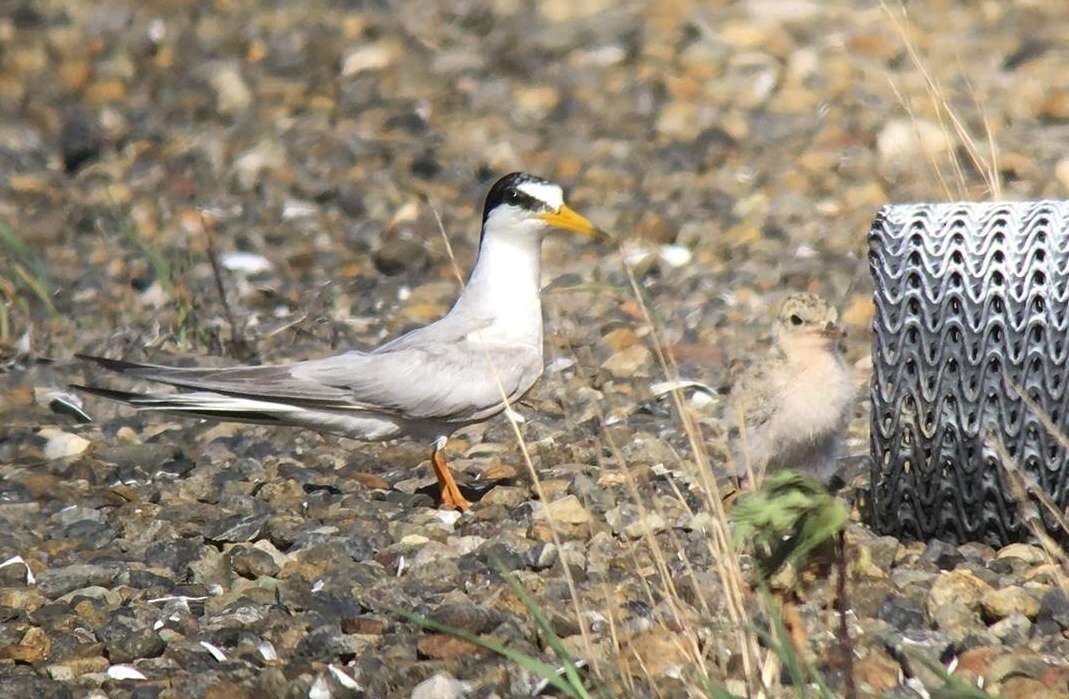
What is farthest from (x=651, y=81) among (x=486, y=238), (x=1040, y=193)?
(x=486, y=238)

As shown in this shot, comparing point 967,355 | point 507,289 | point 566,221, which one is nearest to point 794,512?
point 967,355

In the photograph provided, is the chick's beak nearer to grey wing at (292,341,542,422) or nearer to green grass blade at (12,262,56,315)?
grey wing at (292,341,542,422)

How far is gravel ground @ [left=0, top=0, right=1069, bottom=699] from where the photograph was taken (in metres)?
4.13

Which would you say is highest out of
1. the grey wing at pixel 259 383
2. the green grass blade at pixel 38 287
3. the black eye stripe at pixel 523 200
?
the black eye stripe at pixel 523 200

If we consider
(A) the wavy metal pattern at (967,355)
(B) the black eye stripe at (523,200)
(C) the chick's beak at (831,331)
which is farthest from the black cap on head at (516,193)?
(A) the wavy metal pattern at (967,355)

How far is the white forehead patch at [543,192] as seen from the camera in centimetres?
561

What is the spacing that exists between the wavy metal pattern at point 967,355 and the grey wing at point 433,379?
1176 millimetres

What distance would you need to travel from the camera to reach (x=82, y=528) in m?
5.12

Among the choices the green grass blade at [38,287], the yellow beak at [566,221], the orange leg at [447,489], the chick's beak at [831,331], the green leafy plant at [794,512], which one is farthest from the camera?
the green grass blade at [38,287]

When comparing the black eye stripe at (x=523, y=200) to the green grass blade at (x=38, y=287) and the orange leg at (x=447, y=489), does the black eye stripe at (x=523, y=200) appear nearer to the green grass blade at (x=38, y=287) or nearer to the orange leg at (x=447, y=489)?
the orange leg at (x=447, y=489)

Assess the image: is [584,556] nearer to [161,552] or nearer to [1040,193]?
[161,552]

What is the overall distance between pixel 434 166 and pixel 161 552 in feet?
14.9

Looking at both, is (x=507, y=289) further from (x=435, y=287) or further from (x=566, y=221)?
(x=435, y=287)

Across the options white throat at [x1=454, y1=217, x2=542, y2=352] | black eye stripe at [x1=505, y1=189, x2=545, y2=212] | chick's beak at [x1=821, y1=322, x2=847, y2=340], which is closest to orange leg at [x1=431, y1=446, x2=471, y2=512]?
white throat at [x1=454, y1=217, x2=542, y2=352]
